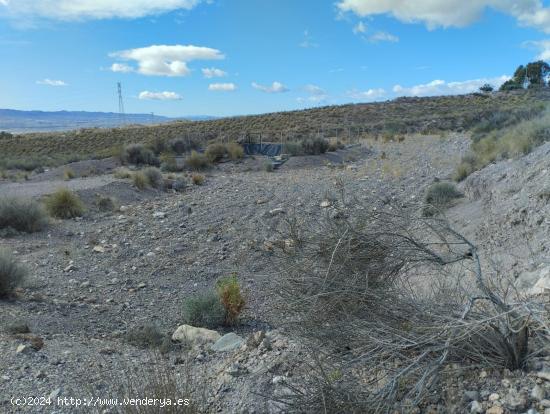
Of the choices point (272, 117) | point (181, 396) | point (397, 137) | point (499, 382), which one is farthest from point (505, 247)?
point (272, 117)

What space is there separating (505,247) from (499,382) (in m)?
6.34

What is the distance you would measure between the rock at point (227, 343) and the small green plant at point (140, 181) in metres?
15.5

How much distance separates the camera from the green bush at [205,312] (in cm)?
776

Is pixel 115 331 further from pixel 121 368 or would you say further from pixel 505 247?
pixel 505 247

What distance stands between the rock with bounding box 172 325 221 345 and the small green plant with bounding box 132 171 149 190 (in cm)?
1474

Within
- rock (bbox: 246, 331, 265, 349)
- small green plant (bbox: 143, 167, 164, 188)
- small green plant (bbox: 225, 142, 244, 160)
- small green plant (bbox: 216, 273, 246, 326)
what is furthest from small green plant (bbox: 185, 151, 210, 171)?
rock (bbox: 246, 331, 265, 349)

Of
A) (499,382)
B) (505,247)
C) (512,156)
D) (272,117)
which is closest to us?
(499,382)

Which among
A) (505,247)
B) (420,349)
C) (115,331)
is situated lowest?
(115,331)

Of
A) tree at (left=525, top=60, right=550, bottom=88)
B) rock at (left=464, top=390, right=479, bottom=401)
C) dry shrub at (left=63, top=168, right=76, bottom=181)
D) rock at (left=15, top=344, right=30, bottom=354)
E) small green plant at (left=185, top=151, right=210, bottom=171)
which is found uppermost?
tree at (left=525, top=60, right=550, bottom=88)

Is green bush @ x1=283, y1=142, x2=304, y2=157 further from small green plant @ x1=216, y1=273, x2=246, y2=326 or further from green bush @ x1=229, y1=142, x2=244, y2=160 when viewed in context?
small green plant @ x1=216, y1=273, x2=246, y2=326

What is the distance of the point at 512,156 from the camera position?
15.6m

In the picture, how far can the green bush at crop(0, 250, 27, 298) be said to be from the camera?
840 centimetres

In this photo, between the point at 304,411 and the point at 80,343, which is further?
the point at 80,343

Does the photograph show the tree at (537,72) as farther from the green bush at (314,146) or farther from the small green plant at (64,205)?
the small green plant at (64,205)
